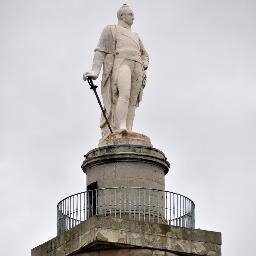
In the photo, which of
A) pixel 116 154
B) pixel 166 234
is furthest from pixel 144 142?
pixel 166 234

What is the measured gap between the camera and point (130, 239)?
3195 centimetres

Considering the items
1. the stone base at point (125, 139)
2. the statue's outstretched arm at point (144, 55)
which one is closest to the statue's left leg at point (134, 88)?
the statue's outstretched arm at point (144, 55)

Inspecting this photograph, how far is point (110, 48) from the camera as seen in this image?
35812mm

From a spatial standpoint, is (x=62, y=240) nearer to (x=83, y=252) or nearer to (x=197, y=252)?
(x=83, y=252)

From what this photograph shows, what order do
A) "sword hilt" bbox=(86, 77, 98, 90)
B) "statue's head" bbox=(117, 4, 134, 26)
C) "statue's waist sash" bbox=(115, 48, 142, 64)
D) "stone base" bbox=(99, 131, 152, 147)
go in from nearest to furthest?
1. "stone base" bbox=(99, 131, 152, 147)
2. "sword hilt" bbox=(86, 77, 98, 90)
3. "statue's waist sash" bbox=(115, 48, 142, 64)
4. "statue's head" bbox=(117, 4, 134, 26)

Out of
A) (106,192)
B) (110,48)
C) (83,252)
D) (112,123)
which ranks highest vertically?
(110,48)

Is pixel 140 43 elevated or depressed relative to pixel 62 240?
elevated

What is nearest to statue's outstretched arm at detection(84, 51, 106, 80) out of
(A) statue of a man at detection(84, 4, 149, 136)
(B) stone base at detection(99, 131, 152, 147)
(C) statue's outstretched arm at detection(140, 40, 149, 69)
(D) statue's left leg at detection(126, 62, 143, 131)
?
(A) statue of a man at detection(84, 4, 149, 136)

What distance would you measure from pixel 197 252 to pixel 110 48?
757cm

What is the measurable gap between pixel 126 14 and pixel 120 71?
217 cm

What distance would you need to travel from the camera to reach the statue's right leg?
1373 inches

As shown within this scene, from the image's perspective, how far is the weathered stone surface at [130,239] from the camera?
104 feet

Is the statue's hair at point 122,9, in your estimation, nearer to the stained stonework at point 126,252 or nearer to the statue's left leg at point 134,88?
the statue's left leg at point 134,88

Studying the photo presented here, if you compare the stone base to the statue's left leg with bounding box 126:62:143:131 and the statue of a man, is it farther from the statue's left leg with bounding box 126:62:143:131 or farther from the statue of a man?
the statue's left leg with bounding box 126:62:143:131
